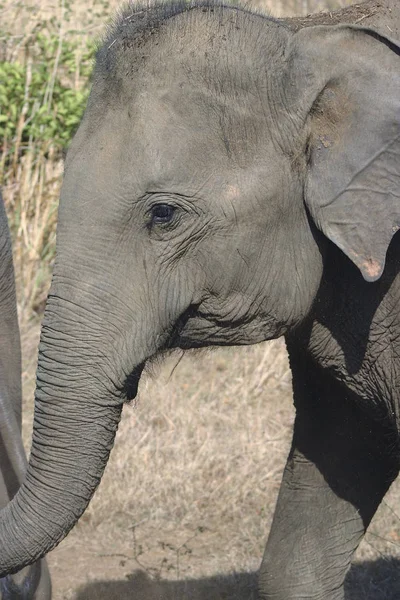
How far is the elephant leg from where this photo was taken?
11.4 ft

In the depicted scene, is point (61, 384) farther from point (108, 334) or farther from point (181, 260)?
point (181, 260)

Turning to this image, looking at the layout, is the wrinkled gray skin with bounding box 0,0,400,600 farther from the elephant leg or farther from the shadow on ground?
the shadow on ground

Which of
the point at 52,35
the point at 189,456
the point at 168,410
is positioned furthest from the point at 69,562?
the point at 52,35

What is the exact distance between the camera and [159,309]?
270 cm

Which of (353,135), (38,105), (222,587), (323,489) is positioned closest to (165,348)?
(353,135)

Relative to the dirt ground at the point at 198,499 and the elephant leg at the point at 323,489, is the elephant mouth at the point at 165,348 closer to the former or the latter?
the elephant leg at the point at 323,489

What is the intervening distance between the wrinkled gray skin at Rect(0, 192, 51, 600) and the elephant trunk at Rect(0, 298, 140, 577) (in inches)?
42.5

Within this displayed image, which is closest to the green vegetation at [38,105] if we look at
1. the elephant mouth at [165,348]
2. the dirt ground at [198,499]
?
the dirt ground at [198,499]

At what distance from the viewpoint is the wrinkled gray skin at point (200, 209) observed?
263cm

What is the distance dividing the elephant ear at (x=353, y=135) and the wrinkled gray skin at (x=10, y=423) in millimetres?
1497

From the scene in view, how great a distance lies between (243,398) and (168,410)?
396 mm

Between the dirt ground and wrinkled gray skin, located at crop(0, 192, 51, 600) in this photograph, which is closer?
wrinkled gray skin, located at crop(0, 192, 51, 600)

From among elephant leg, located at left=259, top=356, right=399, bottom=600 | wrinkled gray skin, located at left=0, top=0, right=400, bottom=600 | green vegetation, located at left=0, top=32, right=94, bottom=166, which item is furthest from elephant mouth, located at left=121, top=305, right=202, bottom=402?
green vegetation, located at left=0, top=32, right=94, bottom=166

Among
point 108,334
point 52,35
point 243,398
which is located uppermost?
point 108,334
